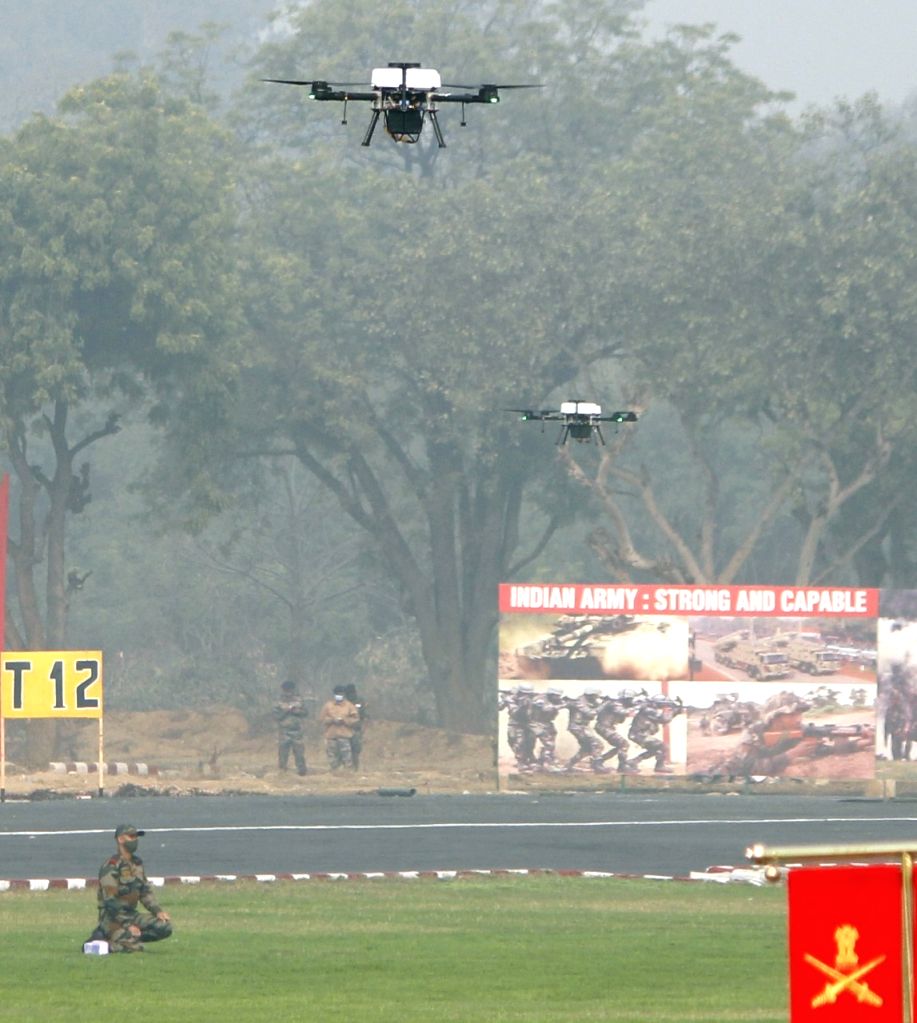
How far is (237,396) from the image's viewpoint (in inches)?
2319

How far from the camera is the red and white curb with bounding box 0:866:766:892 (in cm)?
2867

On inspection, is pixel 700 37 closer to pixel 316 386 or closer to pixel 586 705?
pixel 316 386

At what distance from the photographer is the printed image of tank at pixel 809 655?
47.3 meters

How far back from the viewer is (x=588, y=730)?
47656mm

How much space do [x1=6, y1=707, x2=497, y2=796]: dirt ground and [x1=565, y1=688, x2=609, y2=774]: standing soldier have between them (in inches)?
92.3

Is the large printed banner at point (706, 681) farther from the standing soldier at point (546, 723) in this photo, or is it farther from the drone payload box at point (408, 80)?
the drone payload box at point (408, 80)

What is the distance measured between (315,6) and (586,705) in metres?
31.4

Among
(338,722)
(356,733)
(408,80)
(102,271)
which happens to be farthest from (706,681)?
(408,80)

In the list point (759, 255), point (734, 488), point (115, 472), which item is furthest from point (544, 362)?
point (115, 472)

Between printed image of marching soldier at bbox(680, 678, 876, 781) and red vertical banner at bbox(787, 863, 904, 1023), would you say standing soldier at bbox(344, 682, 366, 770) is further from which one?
red vertical banner at bbox(787, 863, 904, 1023)

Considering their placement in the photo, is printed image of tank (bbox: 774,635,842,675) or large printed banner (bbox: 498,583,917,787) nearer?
large printed banner (bbox: 498,583,917,787)

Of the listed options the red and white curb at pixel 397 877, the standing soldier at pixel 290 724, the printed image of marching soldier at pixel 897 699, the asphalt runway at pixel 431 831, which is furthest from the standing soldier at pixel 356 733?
the red and white curb at pixel 397 877

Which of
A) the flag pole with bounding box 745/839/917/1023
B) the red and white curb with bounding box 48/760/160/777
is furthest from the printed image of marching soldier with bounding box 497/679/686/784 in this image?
the flag pole with bounding box 745/839/917/1023

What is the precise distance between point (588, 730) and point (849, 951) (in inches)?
1649
